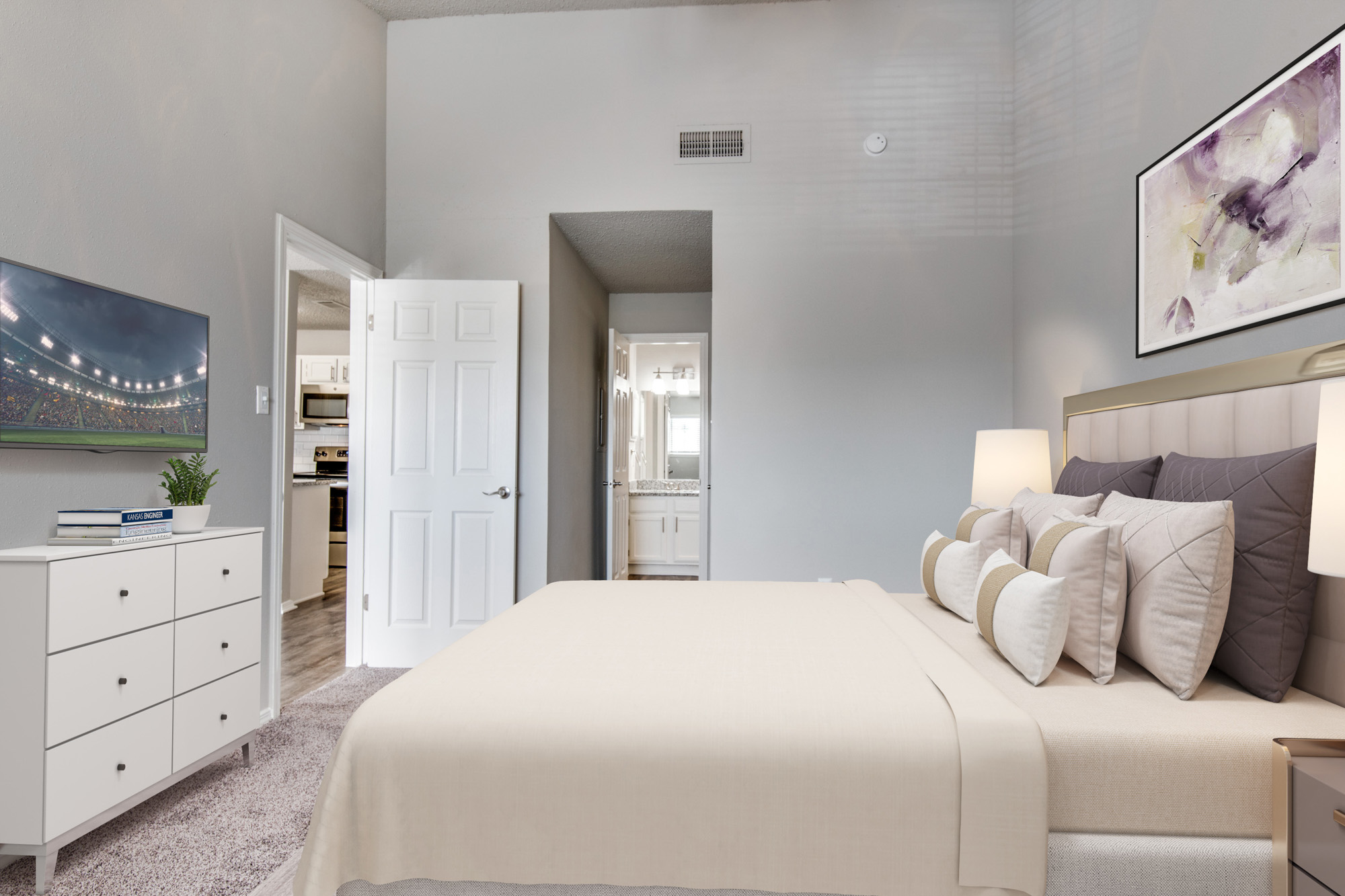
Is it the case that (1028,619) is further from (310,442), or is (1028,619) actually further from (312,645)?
(310,442)

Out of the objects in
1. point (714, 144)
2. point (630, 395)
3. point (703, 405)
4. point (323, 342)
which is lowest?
point (703, 405)

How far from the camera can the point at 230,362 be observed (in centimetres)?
268

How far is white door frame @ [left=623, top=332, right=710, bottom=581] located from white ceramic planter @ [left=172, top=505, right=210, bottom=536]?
10.4ft

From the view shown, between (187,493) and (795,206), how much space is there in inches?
123

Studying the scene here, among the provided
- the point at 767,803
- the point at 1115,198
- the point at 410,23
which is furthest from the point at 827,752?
the point at 410,23

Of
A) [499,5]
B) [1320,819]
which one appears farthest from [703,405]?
[1320,819]

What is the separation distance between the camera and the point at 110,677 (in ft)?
6.08

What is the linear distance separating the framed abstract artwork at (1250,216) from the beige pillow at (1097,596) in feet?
2.81

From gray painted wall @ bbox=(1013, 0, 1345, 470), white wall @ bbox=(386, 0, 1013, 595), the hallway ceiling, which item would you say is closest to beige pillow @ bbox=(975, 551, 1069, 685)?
gray painted wall @ bbox=(1013, 0, 1345, 470)

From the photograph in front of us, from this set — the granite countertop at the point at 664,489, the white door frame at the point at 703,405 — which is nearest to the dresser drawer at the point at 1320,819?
the white door frame at the point at 703,405

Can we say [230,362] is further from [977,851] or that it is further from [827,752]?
[977,851]

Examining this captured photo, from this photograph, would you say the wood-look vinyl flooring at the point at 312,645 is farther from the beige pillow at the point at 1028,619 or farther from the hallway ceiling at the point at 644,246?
the beige pillow at the point at 1028,619

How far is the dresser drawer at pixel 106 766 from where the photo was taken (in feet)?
5.61

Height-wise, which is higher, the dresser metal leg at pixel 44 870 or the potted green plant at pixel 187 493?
the potted green plant at pixel 187 493
